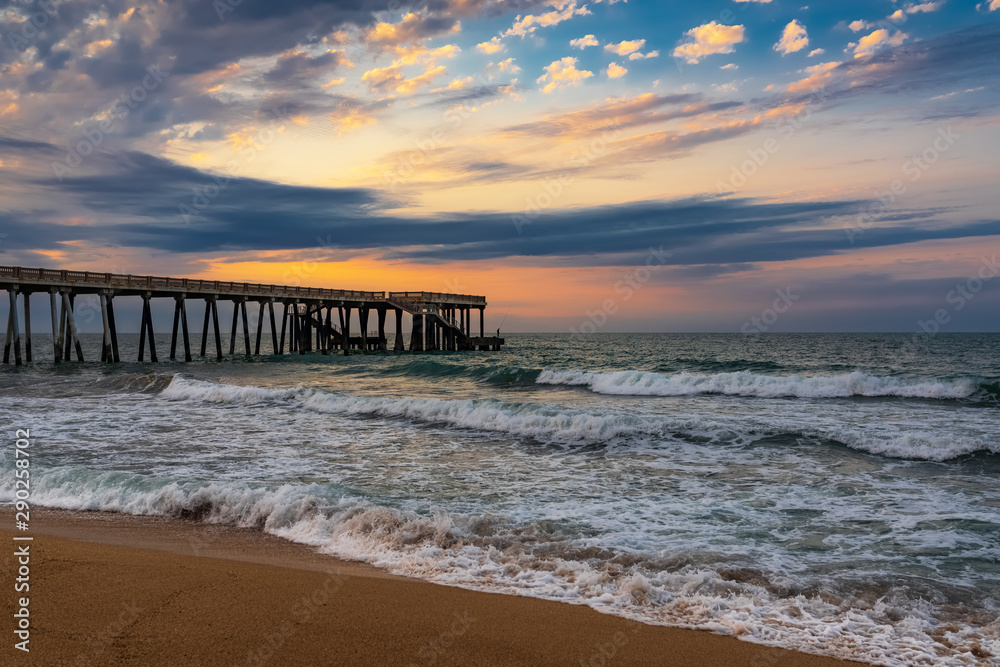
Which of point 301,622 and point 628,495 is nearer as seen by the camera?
point 301,622

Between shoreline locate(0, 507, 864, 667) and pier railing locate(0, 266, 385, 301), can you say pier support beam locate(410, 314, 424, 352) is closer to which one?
pier railing locate(0, 266, 385, 301)

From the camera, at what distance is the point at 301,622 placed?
5031mm

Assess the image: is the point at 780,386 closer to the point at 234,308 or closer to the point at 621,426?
the point at 621,426

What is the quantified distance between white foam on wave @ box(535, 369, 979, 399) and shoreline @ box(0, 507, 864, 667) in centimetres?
2305

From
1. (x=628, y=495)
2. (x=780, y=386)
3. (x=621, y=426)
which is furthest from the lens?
(x=780, y=386)

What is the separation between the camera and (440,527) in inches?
308

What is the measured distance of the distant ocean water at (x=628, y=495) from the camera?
233 inches

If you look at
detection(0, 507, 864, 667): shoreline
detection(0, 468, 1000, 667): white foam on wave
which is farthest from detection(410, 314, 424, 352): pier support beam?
detection(0, 507, 864, 667): shoreline

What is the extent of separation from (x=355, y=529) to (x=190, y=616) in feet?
9.56

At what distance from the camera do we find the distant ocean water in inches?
233

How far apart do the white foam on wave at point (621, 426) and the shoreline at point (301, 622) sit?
397 inches

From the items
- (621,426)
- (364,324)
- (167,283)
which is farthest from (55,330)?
(621,426)

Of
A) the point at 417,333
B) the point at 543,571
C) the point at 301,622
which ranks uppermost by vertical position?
the point at 301,622

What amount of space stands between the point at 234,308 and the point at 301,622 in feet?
155
